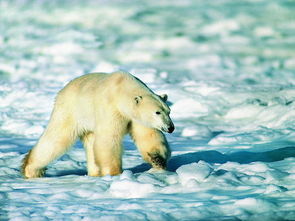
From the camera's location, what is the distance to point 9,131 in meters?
8.42

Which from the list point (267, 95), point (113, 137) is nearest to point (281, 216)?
point (113, 137)

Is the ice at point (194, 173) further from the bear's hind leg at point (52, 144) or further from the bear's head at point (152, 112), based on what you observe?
the bear's hind leg at point (52, 144)

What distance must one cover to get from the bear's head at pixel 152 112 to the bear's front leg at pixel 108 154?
282 mm

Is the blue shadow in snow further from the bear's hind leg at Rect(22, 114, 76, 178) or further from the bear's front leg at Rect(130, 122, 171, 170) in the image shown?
the bear's hind leg at Rect(22, 114, 76, 178)

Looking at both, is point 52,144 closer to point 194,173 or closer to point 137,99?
point 137,99

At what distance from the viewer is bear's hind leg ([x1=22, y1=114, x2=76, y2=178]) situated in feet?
18.1

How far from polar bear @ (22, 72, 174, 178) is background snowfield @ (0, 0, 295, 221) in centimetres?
21

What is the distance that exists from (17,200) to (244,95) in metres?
5.93

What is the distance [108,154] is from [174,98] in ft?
15.9

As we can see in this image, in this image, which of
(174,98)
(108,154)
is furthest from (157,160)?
(174,98)

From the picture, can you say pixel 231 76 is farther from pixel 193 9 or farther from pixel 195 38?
pixel 193 9

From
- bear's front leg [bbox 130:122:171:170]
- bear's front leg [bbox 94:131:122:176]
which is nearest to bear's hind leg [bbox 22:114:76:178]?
bear's front leg [bbox 94:131:122:176]

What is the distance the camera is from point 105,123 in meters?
5.09

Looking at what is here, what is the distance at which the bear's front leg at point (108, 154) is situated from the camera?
16.7ft
